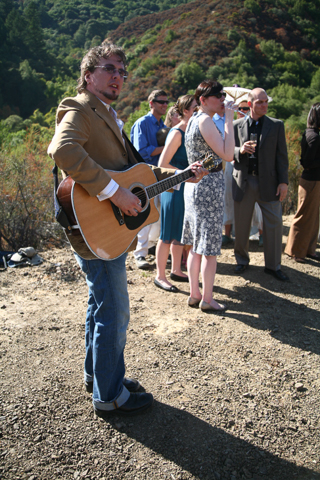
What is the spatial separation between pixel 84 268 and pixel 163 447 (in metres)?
1.13

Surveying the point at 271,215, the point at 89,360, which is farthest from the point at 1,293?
the point at 271,215

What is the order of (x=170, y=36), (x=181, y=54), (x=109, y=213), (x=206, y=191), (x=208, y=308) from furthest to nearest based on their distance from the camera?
(x=170, y=36) → (x=181, y=54) → (x=208, y=308) → (x=206, y=191) → (x=109, y=213)

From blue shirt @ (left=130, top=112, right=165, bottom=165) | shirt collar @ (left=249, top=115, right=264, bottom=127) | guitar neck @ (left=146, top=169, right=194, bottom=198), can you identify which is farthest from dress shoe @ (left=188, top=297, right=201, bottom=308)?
shirt collar @ (left=249, top=115, right=264, bottom=127)

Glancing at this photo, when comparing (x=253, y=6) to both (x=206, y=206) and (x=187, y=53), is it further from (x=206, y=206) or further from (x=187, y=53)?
(x=206, y=206)

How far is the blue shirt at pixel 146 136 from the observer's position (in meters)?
5.20

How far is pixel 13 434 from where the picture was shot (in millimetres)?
2268

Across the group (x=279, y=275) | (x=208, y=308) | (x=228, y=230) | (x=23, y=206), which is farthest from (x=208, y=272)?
(x=23, y=206)

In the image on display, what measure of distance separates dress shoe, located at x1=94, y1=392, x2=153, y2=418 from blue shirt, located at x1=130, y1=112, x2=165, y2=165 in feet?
11.2

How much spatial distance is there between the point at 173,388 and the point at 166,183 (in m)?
1.48

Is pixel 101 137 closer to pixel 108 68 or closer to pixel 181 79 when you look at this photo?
pixel 108 68

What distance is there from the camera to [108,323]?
224cm

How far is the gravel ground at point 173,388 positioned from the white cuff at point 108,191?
1.41 metres

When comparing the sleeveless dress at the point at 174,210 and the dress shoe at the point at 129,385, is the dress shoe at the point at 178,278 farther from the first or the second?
the dress shoe at the point at 129,385

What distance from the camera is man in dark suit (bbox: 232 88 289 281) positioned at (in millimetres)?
4605
